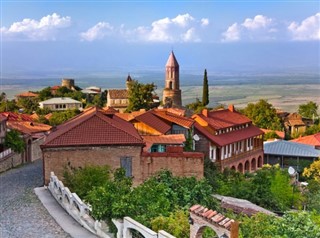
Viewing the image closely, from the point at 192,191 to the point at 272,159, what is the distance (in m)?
29.7

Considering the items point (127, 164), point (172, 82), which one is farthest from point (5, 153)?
point (172, 82)

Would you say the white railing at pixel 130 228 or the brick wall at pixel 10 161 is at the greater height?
the white railing at pixel 130 228

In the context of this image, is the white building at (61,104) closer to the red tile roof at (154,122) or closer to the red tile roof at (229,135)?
the red tile roof at (229,135)

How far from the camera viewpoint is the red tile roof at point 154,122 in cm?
2958

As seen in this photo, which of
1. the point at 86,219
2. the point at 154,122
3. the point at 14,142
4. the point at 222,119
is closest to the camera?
the point at 86,219

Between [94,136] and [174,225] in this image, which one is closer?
[174,225]

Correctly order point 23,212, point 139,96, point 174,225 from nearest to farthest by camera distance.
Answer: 1. point 174,225
2. point 23,212
3. point 139,96

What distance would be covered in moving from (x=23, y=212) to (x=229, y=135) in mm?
25050

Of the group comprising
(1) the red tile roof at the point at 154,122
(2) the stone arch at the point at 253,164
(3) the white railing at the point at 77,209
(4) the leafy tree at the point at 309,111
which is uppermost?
(1) the red tile roof at the point at 154,122

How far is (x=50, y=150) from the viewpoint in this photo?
70.1ft

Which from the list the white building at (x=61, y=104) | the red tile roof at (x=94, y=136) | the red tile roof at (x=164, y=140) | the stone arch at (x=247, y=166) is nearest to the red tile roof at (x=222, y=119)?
the stone arch at (x=247, y=166)

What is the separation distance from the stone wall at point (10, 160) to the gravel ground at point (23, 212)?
3254 millimetres

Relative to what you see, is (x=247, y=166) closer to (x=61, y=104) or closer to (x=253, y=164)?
(x=253, y=164)

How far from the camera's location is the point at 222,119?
136 feet
